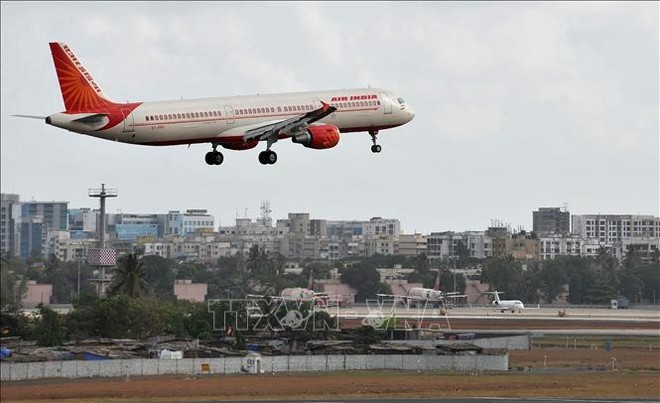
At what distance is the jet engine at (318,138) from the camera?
358 feet

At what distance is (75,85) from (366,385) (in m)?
36.5

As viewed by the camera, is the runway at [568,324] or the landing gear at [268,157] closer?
the landing gear at [268,157]

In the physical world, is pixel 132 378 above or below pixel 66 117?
below

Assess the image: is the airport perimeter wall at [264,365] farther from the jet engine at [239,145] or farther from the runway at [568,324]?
the runway at [568,324]

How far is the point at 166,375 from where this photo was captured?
133875 millimetres

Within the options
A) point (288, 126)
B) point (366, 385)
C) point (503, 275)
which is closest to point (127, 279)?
point (503, 275)

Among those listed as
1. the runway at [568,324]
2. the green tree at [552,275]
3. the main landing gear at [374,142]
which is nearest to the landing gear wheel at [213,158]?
the main landing gear at [374,142]

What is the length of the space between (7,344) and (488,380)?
41140 millimetres

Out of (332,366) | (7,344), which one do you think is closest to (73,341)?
(7,344)

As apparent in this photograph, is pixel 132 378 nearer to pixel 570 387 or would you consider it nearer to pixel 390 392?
pixel 390 392

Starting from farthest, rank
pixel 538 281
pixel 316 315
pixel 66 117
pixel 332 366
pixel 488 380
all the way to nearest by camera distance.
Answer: pixel 538 281
pixel 316 315
pixel 332 366
pixel 488 380
pixel 66 117

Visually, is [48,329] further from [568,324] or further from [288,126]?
[568,324]

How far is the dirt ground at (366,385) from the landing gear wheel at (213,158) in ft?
58.3

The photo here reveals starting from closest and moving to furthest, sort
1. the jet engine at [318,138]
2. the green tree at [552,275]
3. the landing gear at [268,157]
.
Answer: the landing gear at [268,157] → the jet engine at [318,138] → the green tree at [552,275]
